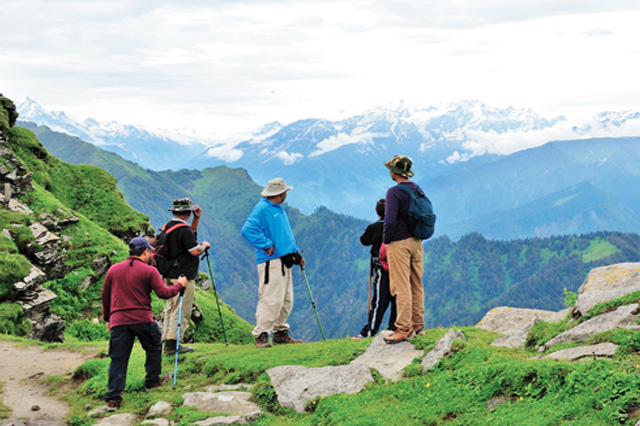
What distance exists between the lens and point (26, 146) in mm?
41250

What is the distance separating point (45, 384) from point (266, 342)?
18.9 feet

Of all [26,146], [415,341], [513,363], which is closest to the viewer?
[513,363]

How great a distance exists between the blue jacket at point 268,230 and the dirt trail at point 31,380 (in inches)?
222

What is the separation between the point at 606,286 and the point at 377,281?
609 cm

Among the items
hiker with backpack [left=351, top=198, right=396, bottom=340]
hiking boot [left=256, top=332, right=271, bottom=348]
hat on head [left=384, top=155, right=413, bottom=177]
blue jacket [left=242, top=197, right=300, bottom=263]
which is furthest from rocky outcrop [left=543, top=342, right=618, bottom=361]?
hiking boot [left=256, top=332, right=271, bottom=348]

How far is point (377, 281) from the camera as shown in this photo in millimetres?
15711

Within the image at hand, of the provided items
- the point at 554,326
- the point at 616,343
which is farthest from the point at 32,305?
the point at 616,343

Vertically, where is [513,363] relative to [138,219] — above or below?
below

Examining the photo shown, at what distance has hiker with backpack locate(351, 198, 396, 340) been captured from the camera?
50.1 feet

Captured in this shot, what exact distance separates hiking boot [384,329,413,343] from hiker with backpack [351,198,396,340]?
126 inches

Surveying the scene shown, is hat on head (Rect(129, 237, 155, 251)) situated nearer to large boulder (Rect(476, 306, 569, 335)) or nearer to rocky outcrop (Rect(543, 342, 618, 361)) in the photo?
rocky outcrop (Rect(543, 342, 618, 361))

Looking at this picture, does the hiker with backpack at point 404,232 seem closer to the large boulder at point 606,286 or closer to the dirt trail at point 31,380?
the large boulder at point 606,286

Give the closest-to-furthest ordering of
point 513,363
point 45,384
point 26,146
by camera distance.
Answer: point 513,363, point 45,384, point 26,146

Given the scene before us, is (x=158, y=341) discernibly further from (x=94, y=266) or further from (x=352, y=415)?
(x=94, y=266)
